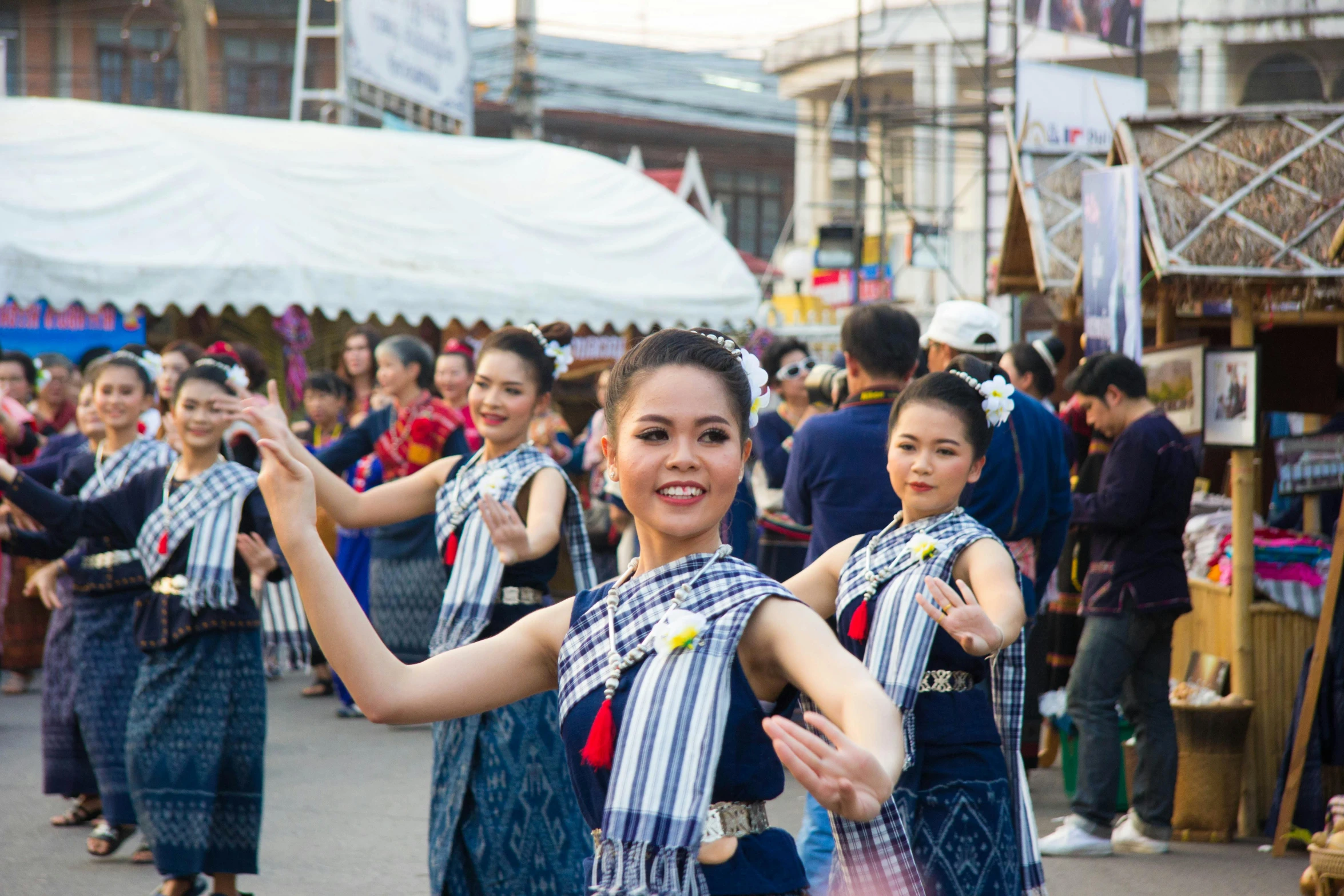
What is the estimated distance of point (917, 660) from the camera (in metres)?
3.31

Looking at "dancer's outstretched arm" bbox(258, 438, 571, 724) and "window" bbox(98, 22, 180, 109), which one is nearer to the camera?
"dancer's outstretched arm" bbox(258, 438, 571, 724)

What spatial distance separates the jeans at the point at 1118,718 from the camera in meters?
5.52

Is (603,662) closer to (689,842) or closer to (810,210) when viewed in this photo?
(689,842)

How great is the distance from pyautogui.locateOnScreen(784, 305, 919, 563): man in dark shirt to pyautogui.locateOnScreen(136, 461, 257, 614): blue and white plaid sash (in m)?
2.02

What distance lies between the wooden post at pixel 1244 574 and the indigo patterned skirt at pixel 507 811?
312cm

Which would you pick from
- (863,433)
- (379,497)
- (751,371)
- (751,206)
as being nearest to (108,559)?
(379,497)

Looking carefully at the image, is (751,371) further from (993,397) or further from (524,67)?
(524,67)

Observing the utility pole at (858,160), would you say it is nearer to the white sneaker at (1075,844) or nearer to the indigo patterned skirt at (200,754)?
the white sneaker at (1075,844)

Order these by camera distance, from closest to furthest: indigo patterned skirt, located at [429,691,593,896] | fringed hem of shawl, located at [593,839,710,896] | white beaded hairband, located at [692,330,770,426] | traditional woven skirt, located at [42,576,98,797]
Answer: fringed hem of shawl, located at [593,839,710,896], white beaded hairband, located at [692,330,770,426], indigo patterned skirt, located at [429,691,593,896], traditional woven skirt, located at [42,576,98,797]

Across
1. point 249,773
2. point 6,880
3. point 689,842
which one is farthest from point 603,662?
point 6,880

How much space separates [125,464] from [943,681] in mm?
3580

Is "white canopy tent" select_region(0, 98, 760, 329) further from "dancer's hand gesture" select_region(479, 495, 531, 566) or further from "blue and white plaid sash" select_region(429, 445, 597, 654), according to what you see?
"dancer's hand gesture" select_region(479, 495, 531, 566)

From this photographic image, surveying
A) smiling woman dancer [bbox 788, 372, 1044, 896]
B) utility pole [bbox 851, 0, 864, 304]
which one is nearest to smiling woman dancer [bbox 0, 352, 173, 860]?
smiling woman dancer [bbox 788, 372, 1044, 896]

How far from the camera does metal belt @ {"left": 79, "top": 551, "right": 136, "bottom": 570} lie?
5.47 meters
